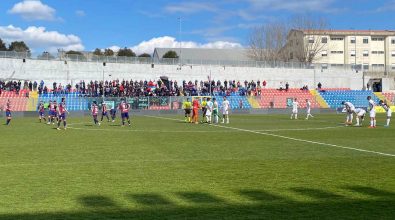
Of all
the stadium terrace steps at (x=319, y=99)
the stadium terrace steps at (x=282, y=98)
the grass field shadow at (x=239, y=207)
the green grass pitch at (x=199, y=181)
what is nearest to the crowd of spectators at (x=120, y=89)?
the stadium terrace steps at (x=282, y=98)

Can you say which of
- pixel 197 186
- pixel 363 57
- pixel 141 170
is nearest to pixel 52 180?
pixel 141 170

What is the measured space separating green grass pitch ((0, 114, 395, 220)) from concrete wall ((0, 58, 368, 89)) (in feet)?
136

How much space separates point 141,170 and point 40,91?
4555 cm

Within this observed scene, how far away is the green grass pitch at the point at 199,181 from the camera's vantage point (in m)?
7.77

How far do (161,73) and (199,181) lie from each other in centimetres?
5958

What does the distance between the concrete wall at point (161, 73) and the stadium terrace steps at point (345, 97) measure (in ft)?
38.1

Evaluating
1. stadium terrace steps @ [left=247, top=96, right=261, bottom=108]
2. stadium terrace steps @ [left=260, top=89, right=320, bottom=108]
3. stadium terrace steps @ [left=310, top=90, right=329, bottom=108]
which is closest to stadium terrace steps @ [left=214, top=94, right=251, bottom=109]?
stadium terrace steps @ [left=247, top=96, right=261, bottom=108]

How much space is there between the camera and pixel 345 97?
6356 centimetres

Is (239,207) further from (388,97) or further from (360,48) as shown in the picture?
(360,48)

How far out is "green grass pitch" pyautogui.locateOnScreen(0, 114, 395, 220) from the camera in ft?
25.5

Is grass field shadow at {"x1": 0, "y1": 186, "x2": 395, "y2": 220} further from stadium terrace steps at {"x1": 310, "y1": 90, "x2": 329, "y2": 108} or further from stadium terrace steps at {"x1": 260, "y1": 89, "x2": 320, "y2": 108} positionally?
stadium terrace steps at {"x1": 310, "y1": 90, "x2": 329, "y2": 108}

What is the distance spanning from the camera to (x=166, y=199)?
8.62 m

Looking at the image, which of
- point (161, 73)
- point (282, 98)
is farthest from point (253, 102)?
point (161, 73)

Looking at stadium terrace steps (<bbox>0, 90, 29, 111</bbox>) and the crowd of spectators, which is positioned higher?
the crowd of spectators
